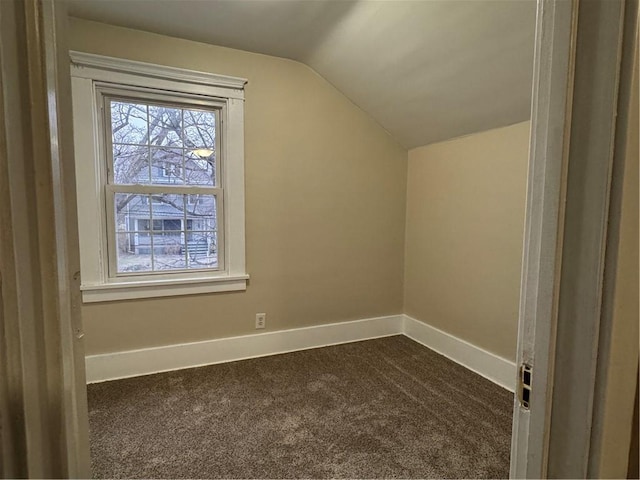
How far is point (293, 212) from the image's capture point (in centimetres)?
282

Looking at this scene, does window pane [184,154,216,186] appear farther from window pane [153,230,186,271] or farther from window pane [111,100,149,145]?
window pane [153,230,186,271]

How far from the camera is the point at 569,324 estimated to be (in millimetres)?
511

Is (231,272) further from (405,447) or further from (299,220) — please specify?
(405,447)

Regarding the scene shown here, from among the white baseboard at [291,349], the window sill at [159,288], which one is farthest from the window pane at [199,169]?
the white baseboard at [291,349]

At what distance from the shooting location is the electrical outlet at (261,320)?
2783 millimetres

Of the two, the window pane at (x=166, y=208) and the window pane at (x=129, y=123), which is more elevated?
the window pane at (x=129, y=123)

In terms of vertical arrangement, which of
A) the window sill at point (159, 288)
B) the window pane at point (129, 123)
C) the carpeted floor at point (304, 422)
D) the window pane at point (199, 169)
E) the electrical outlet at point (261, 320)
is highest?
the window pane at point (129, 123)

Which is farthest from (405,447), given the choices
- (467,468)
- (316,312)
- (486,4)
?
(486,4)

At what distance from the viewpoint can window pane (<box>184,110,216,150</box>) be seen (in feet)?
8.39

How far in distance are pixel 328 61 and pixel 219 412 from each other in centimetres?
Answer: 253

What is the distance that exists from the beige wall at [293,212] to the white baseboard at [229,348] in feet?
0.21

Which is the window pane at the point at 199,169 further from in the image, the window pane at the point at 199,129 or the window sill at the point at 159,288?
the window sill at the point at 159,288

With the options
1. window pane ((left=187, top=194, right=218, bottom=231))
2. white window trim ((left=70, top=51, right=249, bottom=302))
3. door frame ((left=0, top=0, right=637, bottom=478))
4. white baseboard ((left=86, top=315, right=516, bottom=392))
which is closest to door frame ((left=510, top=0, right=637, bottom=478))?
door frame ((left=0, top=0, right=637, bottom=478))

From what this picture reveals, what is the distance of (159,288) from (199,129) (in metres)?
1.22
